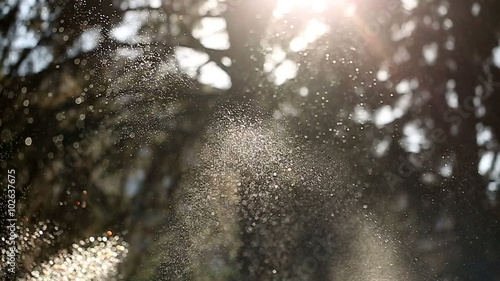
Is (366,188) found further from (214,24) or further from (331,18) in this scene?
(214,24)

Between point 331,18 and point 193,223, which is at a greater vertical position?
point 331,18

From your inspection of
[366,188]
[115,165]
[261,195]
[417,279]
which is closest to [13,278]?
[115,165]

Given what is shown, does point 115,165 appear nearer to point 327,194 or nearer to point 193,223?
point 193,223

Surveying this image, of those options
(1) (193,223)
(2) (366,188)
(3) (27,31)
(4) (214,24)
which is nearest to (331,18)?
(4) (214,24)

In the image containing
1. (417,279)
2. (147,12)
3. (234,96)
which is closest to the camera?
(417,279)

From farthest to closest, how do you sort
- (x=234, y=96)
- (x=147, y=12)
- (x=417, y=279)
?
(x=147, y=12), (x=234, y=96), (x=417, y=279)

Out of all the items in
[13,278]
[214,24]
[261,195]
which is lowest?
[13,278]

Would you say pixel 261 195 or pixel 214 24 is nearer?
pixel 261 195
